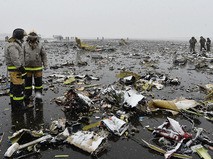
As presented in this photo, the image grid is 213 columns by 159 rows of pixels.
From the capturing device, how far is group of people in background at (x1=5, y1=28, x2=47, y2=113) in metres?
5.97

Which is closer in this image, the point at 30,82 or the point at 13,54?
the point at 13,54

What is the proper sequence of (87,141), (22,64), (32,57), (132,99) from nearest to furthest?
(87,141) → (132,99) → (22,64) → (32,57)

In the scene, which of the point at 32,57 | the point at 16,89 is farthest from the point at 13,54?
the point at 32,57

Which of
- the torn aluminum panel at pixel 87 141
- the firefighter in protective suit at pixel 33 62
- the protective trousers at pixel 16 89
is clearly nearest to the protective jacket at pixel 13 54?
the protective trousers at pixel 16 89

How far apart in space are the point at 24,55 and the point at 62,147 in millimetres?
3492

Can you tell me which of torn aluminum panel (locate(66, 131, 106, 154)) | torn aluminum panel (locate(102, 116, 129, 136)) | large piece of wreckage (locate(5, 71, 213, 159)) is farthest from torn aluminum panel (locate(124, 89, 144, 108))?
torn aluminum panel (locate(66, 131, 106, 154))

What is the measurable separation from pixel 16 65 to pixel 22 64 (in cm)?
62

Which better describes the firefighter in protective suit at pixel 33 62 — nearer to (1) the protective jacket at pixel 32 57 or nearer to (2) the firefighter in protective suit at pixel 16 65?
(1) the protective jacket at pixel 32 57

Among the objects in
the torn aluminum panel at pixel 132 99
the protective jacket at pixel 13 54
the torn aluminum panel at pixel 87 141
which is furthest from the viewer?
the torn aluminum panel at pixel 132 99

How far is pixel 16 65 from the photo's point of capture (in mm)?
5914

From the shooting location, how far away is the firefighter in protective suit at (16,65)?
19.4 feet

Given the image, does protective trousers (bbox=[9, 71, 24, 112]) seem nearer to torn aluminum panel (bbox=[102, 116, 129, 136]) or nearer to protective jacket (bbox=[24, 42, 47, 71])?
protective jacket (bbox=[24, 42, 47, 71])

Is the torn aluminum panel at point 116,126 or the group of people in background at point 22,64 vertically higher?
the group of people in background at point 22,64

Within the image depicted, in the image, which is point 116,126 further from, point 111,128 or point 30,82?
point 30,82
